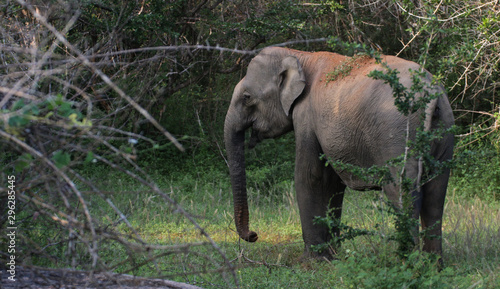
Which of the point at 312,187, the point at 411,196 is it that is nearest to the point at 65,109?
the point at 411,196

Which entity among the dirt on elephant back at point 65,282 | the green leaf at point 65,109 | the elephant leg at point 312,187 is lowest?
the elephant leg at point 312,187

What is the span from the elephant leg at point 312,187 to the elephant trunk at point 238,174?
592mm

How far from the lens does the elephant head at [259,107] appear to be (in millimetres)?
6199

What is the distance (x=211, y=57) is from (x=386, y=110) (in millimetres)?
6802

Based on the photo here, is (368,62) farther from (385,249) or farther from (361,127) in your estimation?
(385,249)

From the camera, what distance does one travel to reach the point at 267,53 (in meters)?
6.43

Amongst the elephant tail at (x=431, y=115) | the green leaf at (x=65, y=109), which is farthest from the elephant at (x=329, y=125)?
the green leaf at (x=65, y=109)

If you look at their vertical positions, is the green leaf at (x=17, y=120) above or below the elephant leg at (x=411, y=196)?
above

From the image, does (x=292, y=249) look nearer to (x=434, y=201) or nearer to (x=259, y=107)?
(x=259, y=107)

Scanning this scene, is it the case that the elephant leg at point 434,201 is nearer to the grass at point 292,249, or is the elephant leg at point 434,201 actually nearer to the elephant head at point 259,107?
the grass at point 292,249

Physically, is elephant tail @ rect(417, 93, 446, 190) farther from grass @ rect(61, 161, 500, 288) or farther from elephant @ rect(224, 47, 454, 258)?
grass @ rect(61, 161, 500, 288)

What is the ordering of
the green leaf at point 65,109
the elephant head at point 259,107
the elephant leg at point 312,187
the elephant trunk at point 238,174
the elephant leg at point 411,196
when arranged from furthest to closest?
the elephant trunk at point 238,174
the elephant head at point 259,107
the elephant leg at point 312,187
the elephant leg at point 411,196
the green leaf at point 65,109

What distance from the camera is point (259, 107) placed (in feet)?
21.3

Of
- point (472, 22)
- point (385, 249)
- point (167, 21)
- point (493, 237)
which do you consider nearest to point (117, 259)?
point (385, 249)
